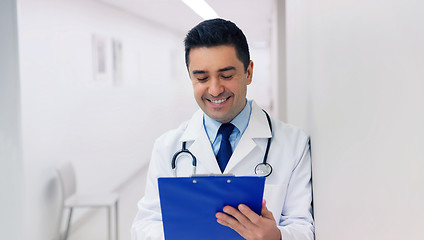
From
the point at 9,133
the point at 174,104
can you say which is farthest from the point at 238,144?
the point at 174,104

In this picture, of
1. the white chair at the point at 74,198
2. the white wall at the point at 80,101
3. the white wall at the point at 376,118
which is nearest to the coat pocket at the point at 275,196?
the white wall at the point at 376,118

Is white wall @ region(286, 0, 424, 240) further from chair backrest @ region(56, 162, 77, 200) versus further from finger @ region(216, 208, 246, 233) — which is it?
chair backrest @ region(56, 162, 77, 200)

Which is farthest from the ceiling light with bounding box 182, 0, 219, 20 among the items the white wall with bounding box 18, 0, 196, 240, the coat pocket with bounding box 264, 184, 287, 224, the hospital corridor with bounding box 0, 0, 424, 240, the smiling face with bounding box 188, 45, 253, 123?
the coat pocket with bounding box 264, 184, 287, 224

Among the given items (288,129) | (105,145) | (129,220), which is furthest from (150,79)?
(288,129)

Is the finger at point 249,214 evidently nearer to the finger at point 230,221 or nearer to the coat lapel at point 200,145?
the finger at point 230,221

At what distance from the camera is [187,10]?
493cm

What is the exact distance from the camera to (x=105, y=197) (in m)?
2.97

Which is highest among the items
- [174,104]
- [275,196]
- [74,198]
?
[174,104]

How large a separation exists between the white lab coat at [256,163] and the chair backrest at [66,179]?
72.0 inches

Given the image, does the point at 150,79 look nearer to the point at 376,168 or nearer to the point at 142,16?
the point at 142,16

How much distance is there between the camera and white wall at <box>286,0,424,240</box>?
0.30m

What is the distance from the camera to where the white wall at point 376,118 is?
0.30 m

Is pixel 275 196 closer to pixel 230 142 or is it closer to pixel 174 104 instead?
pixel 230 142

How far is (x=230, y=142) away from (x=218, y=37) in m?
0.34
